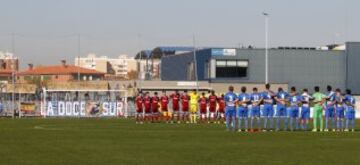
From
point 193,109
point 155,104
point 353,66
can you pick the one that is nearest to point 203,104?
point 193,109

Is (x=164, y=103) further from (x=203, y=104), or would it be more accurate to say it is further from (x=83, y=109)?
(x=83, y=109)

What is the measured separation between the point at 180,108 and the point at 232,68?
5802 centimetres

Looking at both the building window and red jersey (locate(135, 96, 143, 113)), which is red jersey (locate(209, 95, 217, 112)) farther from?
the building window

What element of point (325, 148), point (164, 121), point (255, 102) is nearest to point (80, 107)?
point (164, 121)

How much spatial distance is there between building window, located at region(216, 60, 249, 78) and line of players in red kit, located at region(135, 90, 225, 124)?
56.4 m

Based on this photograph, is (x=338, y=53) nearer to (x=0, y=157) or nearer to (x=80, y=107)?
(x=80, y=107)

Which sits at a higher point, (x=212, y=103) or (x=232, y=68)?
(x=232, y=68)

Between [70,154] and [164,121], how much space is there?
31.3 m

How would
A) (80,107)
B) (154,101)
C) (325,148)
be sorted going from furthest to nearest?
(80,107) → (154,101) → (325,148)

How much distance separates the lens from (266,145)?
2767 cm

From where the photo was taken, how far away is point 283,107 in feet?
131

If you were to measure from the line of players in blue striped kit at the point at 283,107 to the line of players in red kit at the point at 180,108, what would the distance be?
39.2 ft

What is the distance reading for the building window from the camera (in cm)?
11144

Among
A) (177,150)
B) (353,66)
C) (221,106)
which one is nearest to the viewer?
(177,150)
